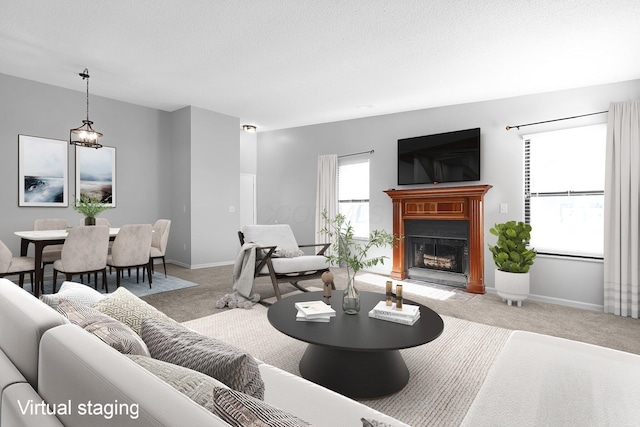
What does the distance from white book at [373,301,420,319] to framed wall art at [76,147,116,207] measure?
495 centimetres

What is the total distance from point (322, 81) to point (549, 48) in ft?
7.84

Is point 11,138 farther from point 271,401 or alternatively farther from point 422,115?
point 422,115

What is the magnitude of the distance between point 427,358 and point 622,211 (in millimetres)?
2971

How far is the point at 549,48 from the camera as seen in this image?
124 inches

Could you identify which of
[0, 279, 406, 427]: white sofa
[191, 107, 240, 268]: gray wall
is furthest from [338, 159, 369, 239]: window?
[0, 279, 406, 427]: white sofa

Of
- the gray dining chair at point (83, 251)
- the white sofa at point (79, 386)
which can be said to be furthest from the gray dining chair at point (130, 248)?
the white sofa at point (79, 386)

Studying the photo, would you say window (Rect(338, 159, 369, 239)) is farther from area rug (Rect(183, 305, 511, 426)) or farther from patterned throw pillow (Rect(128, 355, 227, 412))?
patterned throw pillow (Rect(128, 355, 227, 412))

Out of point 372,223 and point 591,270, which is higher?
point 372,223

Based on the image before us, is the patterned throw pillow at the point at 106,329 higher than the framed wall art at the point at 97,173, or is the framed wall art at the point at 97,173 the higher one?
the framed wall art at the point at 97,173

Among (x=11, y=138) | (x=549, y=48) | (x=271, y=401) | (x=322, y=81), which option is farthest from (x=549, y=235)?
(x=11, y=138)

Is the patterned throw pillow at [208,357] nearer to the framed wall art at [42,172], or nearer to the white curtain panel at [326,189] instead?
the framed wall art at [42,172]

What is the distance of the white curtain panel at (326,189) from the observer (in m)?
6.13

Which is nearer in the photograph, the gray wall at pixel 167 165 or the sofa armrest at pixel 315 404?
the sofa armrest at pixel 315 404

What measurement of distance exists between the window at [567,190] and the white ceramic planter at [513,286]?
2.45 ft
